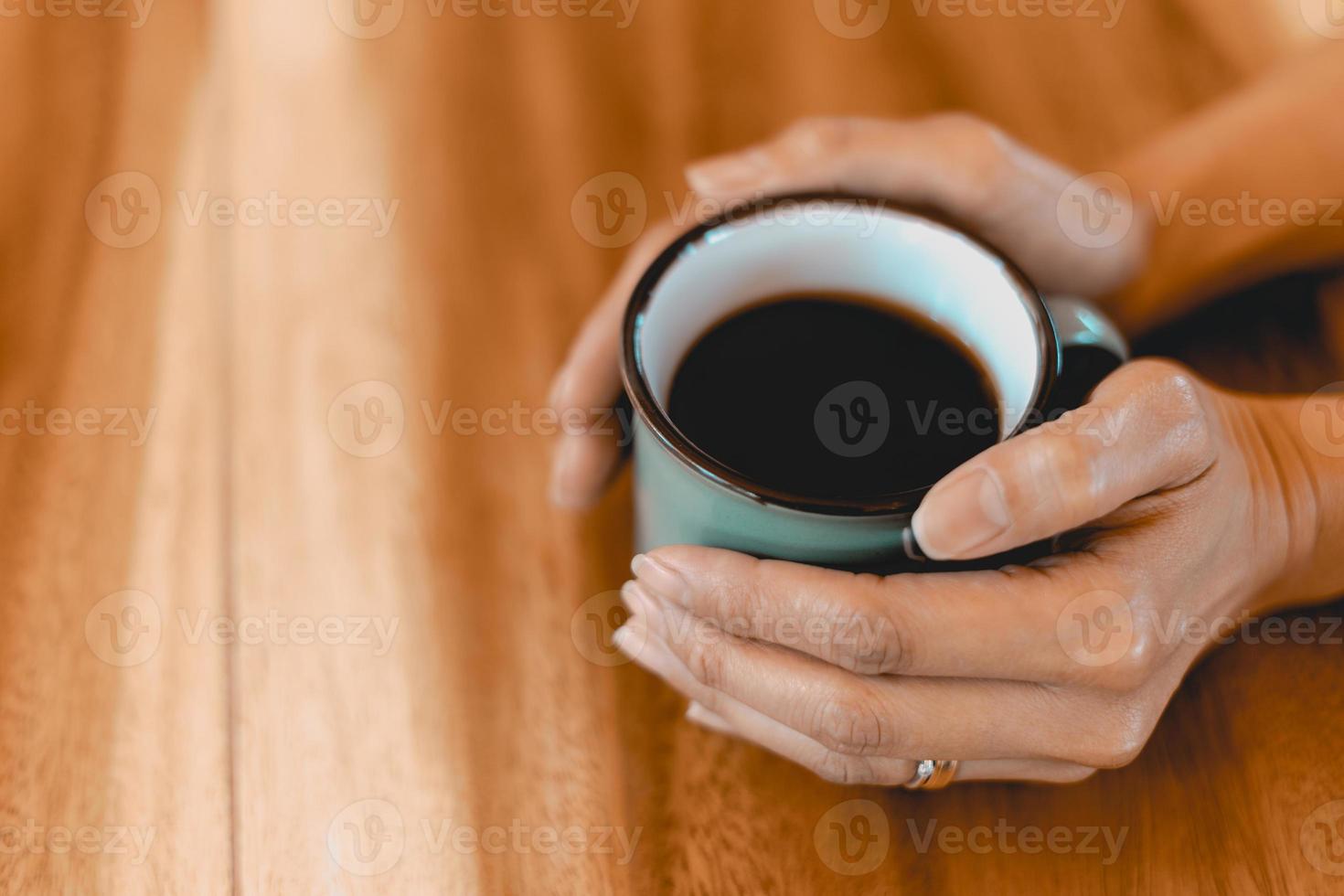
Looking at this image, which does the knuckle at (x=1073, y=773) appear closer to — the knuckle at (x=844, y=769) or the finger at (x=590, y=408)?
the knuckle at (x=844, y=769)

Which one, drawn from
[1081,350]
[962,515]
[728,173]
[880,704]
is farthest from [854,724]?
[728,173]

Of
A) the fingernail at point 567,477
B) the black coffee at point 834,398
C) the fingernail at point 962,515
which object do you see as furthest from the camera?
the fingernail at point 567,477

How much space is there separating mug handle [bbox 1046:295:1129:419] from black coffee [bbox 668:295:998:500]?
4 cm

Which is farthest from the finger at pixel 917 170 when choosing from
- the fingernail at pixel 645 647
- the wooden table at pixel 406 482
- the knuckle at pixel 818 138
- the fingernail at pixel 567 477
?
the fingernail at pixel 645 647

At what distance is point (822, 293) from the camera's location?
0.64m

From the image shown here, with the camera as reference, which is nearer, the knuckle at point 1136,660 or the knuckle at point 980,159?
the knuckle at point 1136,660

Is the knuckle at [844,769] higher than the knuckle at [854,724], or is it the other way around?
the knuckle at [854,724]

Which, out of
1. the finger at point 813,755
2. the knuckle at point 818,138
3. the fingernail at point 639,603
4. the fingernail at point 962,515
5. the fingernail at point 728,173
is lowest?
the finger at point 813,755

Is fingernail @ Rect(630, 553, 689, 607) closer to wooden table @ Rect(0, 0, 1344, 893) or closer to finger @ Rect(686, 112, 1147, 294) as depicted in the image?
wooden table @ Rect(0, 0, 1344, 893)

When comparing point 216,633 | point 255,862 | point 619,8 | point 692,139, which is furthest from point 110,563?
point 619,8

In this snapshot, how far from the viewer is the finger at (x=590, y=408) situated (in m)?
0.65

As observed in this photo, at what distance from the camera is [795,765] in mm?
581

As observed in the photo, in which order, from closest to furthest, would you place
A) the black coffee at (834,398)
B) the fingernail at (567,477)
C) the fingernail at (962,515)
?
1. the fingernail at (962,515)
2. the black coffee at (834,398)
3. the fingernail at (567,477)

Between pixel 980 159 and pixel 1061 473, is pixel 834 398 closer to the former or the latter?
pixel 1061 473
